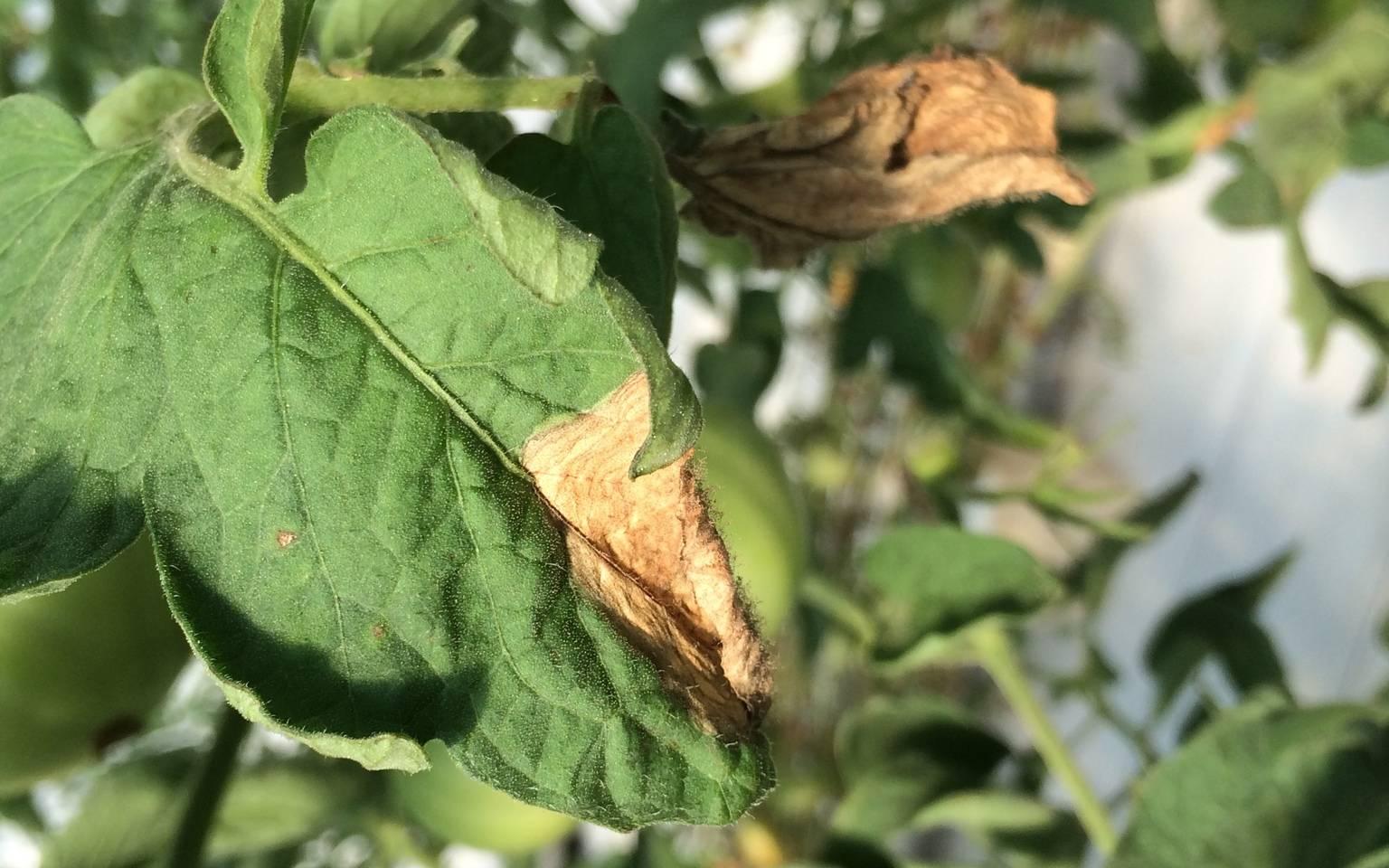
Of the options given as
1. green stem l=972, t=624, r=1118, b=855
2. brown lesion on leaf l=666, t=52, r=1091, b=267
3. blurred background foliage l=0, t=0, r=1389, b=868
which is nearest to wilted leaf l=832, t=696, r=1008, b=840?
blurred background foliage l=0, t=0, r=1389, b=868

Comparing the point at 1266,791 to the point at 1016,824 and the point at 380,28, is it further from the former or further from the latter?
the point at 380,28

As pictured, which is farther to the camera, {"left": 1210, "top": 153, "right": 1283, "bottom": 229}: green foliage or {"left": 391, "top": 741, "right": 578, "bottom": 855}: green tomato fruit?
{"left": 1210, "top": 153, "right": 1283, "bottom": 229}: green foliage

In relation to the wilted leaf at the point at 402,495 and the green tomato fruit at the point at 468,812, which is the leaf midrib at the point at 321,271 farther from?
the green tomato fruit at the point at 468,812

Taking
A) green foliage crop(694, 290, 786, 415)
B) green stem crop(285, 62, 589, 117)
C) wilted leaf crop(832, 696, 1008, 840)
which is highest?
green stem crop(285, 62, 589, 117)

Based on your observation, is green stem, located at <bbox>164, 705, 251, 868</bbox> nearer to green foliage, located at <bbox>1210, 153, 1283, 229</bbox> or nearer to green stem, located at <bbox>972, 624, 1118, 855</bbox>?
green stem, located at <bbox>972, 624, 1118, 855</bbox>

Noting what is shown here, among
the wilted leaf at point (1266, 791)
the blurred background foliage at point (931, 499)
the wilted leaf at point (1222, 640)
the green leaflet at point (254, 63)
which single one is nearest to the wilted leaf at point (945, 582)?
the blurred background foliage at point (931, 499)

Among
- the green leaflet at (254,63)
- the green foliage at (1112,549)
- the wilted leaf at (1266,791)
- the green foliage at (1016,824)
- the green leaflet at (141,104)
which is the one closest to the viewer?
the green leaflet at (254,63)

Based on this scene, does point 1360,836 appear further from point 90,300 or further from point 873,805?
point 90,300

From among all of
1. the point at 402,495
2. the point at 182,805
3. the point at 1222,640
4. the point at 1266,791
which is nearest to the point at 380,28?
the point at 402,495

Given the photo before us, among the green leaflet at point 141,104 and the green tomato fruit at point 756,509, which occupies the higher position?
the green leaflet at point 141,104
